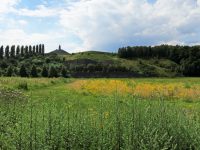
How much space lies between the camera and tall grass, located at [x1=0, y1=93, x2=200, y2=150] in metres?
7.50

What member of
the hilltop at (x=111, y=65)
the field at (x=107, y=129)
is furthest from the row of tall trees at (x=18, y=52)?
the field at (x=107, y=129)

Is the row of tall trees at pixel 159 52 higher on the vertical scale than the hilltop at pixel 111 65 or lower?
higher

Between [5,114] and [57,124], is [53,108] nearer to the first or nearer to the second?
[57,124]

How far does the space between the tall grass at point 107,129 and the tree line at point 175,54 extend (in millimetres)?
116897

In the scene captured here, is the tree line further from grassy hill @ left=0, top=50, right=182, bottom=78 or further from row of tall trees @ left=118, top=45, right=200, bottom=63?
grassy hill @ left=0, top=50, right=182, bottom=78

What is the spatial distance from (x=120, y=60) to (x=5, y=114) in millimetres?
169163

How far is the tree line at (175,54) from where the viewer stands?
130250 mm

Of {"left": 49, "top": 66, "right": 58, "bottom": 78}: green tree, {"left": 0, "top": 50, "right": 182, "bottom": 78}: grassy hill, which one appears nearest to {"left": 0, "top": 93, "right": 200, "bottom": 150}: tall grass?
{"left": 49, "top": 66, "right": 58, "bottom": 78}: green tree

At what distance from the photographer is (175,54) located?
6555 inches

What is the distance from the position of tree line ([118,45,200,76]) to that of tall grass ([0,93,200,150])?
384 feet

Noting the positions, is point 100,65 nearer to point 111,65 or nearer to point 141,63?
point 111,65

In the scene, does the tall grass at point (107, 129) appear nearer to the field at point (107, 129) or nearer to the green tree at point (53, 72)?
the field at point (107, 129)

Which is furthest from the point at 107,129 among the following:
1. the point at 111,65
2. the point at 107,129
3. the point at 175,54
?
the point at 175,54

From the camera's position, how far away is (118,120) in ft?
27.0
